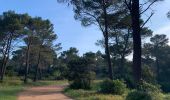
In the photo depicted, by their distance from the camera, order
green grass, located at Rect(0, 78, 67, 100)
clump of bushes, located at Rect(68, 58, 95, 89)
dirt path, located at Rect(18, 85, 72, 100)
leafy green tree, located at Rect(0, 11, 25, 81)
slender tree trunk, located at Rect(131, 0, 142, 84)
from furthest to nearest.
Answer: leafy green tree, located at Rect(0, 11, 25, 81), clump of bushes, located at Rect(68, 58, 95, 89), dirt path, located at Rect(18, 85, 72, 100), green grass, located at Rect(0, 78, 67, 100), slender tree trunk, located at Rect(131, 0, 142, 84)

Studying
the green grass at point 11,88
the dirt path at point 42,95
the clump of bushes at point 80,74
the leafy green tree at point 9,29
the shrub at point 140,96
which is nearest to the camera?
the shrub at point 140,96

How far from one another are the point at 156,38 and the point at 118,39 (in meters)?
31.8

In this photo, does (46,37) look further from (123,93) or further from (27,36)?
(123,93)

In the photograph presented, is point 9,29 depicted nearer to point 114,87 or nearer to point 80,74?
point 80,74

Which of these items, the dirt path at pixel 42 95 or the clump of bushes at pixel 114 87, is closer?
the dirt path at pixel 42 95

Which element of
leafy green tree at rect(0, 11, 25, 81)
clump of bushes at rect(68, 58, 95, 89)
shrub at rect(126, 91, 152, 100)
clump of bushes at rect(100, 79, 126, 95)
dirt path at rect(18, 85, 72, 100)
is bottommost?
dirt path at rect(18, 85, 72, 100)

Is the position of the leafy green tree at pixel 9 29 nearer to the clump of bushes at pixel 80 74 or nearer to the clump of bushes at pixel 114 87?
the clump of bushes at pixel 80 74

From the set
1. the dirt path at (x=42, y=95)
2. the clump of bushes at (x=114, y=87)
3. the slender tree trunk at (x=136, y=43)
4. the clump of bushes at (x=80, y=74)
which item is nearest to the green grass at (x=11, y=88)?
the dirt path at (x=42, y=95)

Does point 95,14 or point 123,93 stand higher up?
point 95,14

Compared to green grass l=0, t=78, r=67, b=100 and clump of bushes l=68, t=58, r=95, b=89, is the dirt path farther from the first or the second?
clump of bushes l=68, t=58, r=95, b=89

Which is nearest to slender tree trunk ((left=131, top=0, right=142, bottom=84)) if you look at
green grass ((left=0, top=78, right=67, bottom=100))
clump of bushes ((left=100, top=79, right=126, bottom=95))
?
clump of bushes ((left=100, top=79, right=126, bottom=95))

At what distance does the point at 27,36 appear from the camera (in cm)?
6206

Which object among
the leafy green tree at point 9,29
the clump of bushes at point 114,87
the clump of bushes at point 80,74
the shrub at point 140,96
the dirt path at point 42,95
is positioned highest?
the leafy green tree at point 9,29

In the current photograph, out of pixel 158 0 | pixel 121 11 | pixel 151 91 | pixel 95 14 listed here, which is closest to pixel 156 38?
pixel 95 14
